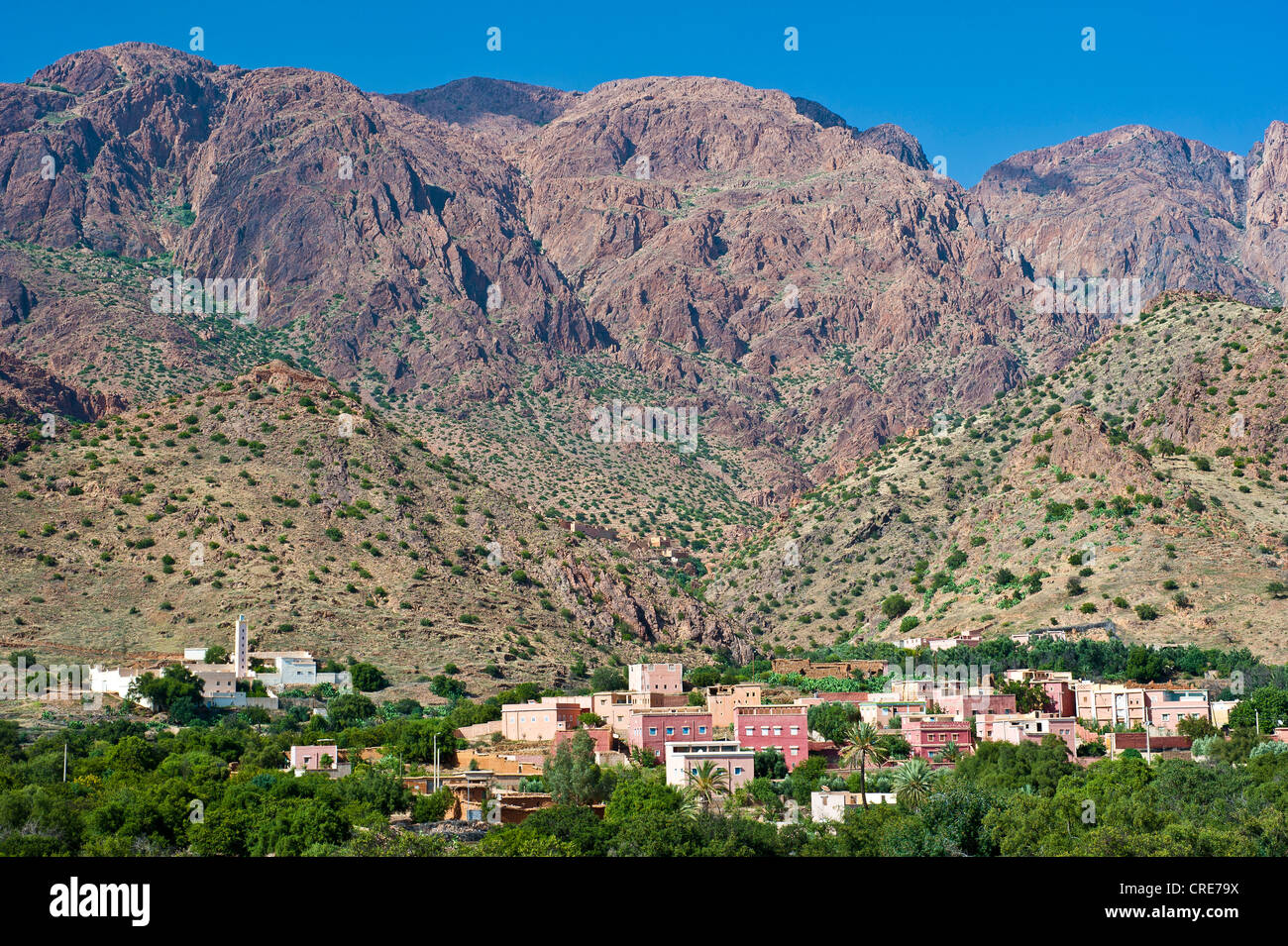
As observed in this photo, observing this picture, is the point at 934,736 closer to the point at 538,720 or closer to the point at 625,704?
the point at 625,704

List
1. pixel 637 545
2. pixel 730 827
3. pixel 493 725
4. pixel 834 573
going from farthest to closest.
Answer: pixel 637 545 < pixel 834 573 < pixel 493 725 < pixel 730 827

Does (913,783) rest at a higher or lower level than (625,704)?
lower

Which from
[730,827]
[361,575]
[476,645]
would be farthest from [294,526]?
[730,827]

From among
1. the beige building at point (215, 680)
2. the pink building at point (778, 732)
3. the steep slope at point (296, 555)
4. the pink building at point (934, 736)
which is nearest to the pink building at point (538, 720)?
the pink building at point (778, 732)

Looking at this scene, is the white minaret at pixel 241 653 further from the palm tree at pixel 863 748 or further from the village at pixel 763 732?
the palm tree at pixel 863 748

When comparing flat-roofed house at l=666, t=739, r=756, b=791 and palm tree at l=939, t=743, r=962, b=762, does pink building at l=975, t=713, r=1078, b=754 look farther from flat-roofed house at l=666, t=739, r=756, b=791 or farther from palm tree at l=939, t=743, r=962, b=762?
flat-roofed house at l=666, t=739, r=756, b=791

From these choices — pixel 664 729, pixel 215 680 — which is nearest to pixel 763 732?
pixel 664 729
